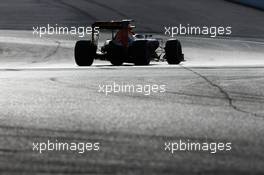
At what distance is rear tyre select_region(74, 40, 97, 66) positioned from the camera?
22.7m

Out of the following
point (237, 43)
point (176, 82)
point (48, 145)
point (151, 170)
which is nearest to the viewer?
point (151, 170)

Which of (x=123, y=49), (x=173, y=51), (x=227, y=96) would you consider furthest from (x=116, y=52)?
(x=227, y=96)

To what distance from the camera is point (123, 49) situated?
22062 mm

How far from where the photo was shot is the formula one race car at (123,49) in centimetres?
2194

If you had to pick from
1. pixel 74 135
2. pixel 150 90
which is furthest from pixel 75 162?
pixel 150 90

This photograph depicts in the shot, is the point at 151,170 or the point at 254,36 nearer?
the point at 151,170

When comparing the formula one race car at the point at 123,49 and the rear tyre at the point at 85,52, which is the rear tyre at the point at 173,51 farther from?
the rear tyre at the point at 85,52

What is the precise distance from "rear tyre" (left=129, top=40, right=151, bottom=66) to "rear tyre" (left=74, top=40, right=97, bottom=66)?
122 cm

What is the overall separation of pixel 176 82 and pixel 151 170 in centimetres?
869

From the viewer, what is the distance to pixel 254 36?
4209 cm

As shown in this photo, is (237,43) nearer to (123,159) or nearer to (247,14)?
(247,14)

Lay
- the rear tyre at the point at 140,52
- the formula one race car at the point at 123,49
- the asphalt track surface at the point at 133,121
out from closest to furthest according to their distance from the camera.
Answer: the asphalt track surface at the point at 133,121, the rear tyre at the point at 140,52, the formula one race car at the point at 123,49

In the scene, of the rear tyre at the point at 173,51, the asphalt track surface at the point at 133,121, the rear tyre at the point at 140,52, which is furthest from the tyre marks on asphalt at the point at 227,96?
the rear tyre at the point at 173,51

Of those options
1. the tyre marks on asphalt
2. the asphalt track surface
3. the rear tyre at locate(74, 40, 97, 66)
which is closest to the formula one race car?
the rear tyre at locate(74, 40, 97, 66)
